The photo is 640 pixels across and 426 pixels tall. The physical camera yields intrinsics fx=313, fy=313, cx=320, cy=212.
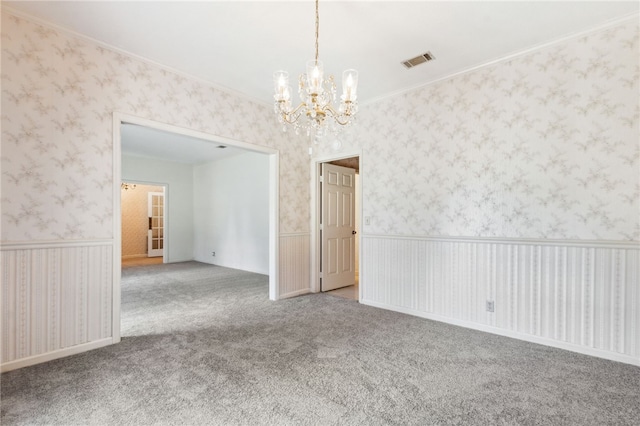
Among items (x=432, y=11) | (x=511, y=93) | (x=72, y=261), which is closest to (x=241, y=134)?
(x=72, y=261)

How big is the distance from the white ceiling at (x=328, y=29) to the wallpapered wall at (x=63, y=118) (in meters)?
0.18

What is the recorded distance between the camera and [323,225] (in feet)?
16.2

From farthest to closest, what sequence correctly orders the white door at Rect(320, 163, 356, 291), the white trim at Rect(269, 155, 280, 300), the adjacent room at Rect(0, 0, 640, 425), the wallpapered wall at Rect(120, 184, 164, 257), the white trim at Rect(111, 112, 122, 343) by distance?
the wallpapered wall at Rect(120, 184, 164, 257)
the white door at Rect(320, 163, 356, 291)
the white trim at Rect(269, 155, 280, 300)
the white trim at Rect(111, 112, 122, 343)
the adjacent room at Rect(0, 0, 640, 425)

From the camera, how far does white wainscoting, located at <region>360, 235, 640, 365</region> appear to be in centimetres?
255

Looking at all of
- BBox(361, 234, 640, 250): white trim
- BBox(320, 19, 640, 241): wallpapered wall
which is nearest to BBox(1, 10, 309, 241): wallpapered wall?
BBox(320, 19, 640, 241): wallpapered wall

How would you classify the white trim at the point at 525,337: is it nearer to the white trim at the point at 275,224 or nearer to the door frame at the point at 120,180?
the white trim at the point at 275,224

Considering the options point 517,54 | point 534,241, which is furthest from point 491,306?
point 517,54

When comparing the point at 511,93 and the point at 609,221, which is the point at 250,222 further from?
the point at 609,221

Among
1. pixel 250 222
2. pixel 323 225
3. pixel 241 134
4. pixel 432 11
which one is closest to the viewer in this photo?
pixel 432 11

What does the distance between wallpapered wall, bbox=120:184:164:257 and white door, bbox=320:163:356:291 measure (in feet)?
22.6

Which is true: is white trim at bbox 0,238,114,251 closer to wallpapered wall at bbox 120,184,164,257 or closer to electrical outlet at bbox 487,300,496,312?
electrical outlet at bbox 487,300,496,312

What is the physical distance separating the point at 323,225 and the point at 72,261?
3.13 metres

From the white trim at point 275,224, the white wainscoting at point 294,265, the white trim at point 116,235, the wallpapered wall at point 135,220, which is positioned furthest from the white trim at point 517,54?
the wallpapered wall at point 135,220

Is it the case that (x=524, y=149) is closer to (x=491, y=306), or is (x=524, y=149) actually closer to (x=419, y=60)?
(x=419, y=60)
